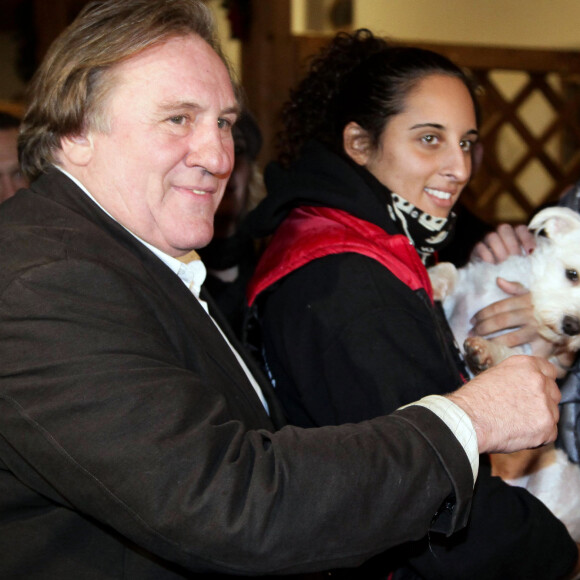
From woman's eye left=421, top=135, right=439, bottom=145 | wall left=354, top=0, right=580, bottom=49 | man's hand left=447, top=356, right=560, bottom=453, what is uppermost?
woman's eye left=421, top=135, right=439, bottom=145

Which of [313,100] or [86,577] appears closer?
[86,577]

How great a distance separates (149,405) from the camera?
0.84 metres

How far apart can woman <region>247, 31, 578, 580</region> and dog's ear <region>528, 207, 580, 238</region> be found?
0.91ft

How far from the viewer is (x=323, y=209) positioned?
1460mm

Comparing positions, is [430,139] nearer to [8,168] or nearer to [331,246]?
[331,246]

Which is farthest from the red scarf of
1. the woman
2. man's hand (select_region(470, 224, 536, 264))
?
man's hand (select_region(470, 224, 536, 264))

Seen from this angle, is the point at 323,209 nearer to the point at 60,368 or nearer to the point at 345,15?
the point at 60,368

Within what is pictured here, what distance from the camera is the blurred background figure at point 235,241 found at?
2.38 metres

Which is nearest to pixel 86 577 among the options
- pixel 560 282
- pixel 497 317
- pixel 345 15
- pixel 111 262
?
pixel 111 262

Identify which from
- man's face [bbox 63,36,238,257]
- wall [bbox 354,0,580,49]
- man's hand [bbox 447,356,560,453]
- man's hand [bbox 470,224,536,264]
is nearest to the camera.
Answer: man's hand [bbox 447,356,560,453]

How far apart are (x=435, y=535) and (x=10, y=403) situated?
2.35 feet

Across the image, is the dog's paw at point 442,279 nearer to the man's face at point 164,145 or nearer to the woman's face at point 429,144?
the woman's face at point 429,144

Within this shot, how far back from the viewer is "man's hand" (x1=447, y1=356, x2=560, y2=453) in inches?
38.3

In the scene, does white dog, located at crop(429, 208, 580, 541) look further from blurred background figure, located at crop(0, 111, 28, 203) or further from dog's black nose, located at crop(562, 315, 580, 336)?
blurred background figure, located at crop(0, 111, 28, 203)
